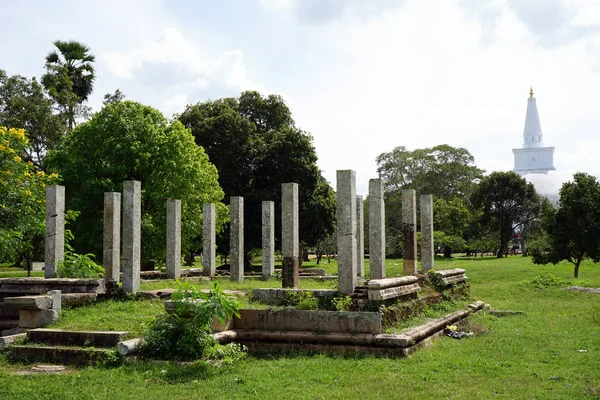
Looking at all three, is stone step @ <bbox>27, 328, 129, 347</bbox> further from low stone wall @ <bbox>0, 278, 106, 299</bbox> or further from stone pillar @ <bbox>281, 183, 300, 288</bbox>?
stone pillar @ <bbox>281, 183, 300, 288</bbox>

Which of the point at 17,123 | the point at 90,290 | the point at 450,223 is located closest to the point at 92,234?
the point at 90,290

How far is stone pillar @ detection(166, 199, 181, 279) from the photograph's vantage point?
58.9 ft

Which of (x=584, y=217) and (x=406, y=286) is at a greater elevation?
(x=584, y=217)

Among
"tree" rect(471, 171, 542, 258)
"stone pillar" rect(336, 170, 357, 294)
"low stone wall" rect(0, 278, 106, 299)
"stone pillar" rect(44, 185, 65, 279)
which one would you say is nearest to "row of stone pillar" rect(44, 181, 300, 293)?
"stone pillar" rect(44, 185, 65, 279)

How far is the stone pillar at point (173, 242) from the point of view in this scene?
58.9 ft

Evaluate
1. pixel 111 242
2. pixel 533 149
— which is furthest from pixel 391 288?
pixel 533 149

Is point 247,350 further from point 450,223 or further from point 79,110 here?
point 450,223

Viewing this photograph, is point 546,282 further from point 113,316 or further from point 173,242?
point 113,316

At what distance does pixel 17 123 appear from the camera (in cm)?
3281

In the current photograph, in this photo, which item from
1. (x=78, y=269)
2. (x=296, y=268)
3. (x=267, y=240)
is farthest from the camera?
(x=267, y=240)

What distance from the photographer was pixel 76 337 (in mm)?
10547

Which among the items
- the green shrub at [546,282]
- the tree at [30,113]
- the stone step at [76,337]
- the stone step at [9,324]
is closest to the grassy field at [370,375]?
the stone step at [76,337]

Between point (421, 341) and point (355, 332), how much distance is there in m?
1.27

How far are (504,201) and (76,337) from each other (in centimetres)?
4452
